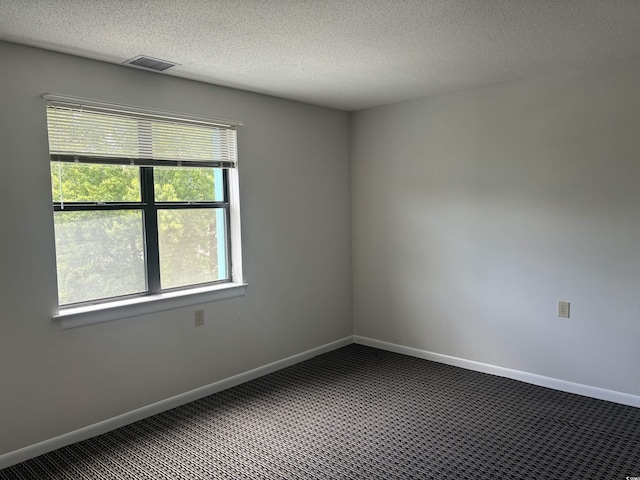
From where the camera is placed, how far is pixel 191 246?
140 inches

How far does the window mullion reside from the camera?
325 centimetres

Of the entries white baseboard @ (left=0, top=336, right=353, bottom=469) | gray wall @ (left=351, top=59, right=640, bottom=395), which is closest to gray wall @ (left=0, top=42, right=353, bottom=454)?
white baseboard @ (left=0, top=336, right=353, bottom=469)

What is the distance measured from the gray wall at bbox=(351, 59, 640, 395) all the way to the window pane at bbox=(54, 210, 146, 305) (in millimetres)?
2174

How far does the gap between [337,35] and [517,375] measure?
2.78 metres

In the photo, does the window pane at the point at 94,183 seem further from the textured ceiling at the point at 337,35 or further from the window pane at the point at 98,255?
the textured ceiling at the point at 337,35

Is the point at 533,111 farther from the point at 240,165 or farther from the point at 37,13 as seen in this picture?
the point at 37,13

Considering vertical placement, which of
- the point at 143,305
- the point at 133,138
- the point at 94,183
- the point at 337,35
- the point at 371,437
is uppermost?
the point at 337,35

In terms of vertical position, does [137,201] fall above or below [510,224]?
above

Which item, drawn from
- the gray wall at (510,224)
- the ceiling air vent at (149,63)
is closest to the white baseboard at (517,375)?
the gray wall at (510,224)

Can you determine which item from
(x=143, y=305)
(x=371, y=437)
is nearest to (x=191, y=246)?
(x=143, y=305)

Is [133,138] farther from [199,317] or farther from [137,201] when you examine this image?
[199,317]

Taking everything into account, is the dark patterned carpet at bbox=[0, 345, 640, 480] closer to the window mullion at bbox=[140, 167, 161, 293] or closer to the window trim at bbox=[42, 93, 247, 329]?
the window trim at bbox=[42, 93, 247, 329]

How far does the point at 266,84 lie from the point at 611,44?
2.18 meters

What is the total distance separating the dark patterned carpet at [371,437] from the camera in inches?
100
